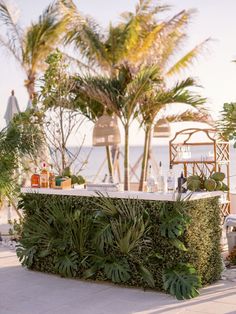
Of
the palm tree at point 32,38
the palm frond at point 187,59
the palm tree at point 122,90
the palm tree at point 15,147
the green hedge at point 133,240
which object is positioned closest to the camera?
the green hedge at point 133,240

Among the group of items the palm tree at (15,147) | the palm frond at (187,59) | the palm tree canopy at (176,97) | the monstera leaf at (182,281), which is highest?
the palm frond at (187,59)

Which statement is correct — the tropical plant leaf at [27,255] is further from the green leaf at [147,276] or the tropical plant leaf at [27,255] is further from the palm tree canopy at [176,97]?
the palm tree canopy at [176,97]

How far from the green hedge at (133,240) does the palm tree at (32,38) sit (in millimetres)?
8177

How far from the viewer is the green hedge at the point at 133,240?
5539mm

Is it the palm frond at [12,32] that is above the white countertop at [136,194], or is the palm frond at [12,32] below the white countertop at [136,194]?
above

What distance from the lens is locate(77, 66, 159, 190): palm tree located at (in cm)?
1031

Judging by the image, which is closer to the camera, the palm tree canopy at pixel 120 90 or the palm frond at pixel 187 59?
the palm tree canopy at pixel 120 90

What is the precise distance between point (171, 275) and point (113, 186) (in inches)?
42.0

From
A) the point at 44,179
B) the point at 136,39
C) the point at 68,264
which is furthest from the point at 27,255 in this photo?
the point at 136,39

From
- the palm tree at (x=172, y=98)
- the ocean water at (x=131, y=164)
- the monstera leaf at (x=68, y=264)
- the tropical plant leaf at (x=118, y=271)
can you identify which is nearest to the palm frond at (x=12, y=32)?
the ocean water at (x=131, y=164)

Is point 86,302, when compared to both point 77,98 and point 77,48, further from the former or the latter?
point 77,48

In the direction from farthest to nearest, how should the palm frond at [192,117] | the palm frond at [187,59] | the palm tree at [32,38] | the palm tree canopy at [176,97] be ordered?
the palm tree at [32,38] < the palm frond at [187,59] < the palm frond at [192,117] < the palm tree canopy at [176,97]

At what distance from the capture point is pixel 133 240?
5730 mm

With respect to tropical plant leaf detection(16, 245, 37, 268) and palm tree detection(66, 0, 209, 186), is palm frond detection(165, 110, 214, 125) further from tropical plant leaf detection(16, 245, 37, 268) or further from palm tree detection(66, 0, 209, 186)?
tropical plant leaf detection(16, 245, 37, 268)
